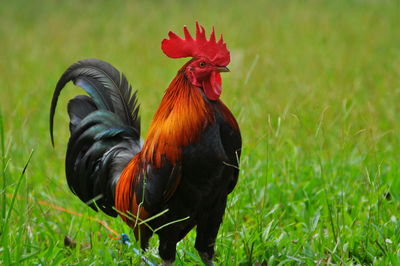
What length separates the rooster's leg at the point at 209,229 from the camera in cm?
280

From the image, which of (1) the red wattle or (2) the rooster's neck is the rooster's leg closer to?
(2) the rooster's neck

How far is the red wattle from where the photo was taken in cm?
259

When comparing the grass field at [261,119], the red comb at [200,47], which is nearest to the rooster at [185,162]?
the red comb at [200,47]

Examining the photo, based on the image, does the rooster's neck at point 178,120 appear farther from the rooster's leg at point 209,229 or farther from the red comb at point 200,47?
the rooster's leg at point 209,229

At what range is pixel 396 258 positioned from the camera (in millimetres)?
2869

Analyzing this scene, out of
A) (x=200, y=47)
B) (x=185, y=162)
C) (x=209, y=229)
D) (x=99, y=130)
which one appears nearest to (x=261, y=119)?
(x=99, y=130)

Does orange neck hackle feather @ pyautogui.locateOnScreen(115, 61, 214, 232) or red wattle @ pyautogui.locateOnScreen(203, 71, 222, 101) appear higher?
red wattle @ pyautogui.locateOnScreen(203, 71, 222, 101)

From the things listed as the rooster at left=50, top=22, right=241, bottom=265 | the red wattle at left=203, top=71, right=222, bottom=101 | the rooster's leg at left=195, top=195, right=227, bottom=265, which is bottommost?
the rooster's leg at left=195, top=195, right=227, bottom=265

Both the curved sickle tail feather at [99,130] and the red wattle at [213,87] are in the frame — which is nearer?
the red wattle at [213,87]

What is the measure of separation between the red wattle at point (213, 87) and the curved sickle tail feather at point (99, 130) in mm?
856

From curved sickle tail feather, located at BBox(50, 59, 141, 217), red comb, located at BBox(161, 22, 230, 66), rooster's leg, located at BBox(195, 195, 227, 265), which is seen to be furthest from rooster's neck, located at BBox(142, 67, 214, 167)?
curved sickle tail feather, located at BBox(50, 59, 141, 217)

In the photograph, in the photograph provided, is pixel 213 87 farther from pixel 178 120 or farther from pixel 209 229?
pixel 209 229

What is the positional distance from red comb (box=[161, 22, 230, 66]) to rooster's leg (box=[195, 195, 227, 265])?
0.72 metres

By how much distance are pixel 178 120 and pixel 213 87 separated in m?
0.23
